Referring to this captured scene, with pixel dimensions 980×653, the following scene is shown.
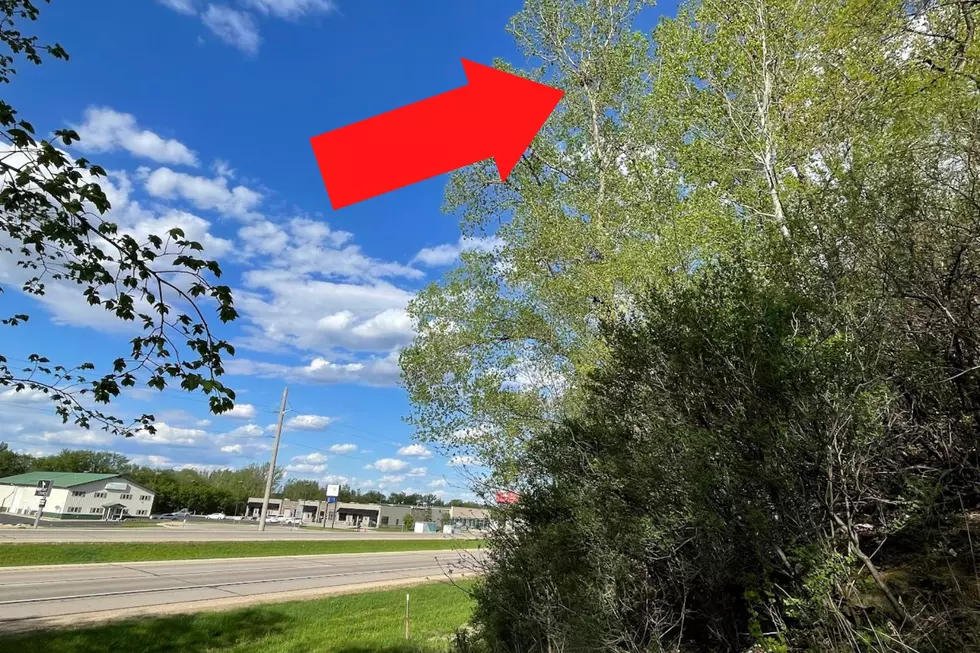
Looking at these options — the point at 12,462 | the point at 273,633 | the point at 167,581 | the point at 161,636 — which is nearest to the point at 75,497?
the point at 12,462

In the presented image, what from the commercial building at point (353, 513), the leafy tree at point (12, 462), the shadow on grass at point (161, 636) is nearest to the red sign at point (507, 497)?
the shadow on grass at point (161, 636)

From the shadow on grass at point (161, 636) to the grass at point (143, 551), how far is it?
10.1 meters

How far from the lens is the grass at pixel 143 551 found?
21.4 m

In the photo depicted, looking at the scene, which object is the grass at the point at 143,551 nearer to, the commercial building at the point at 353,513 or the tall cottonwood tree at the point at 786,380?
the tall cottonwood tree at the point at 786,380

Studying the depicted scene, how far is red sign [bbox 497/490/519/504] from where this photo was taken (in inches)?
275

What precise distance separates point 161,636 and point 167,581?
345 inches

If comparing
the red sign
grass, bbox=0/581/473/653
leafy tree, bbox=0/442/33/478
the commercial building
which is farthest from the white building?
the red sign

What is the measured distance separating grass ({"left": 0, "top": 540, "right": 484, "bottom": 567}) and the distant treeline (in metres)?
41.0

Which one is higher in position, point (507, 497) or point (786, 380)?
point (786, 380)

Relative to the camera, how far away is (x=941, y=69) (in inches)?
223

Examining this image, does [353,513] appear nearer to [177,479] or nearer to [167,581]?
[177,479]

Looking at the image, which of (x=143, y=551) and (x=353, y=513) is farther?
(x=353, y=513)

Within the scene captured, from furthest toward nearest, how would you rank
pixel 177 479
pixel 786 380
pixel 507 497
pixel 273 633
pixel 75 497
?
pixel 177 479 < pixel 75 497 < pixel 273 633 < pixel 507 497 < pixel 786 380

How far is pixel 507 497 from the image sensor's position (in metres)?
7.09
